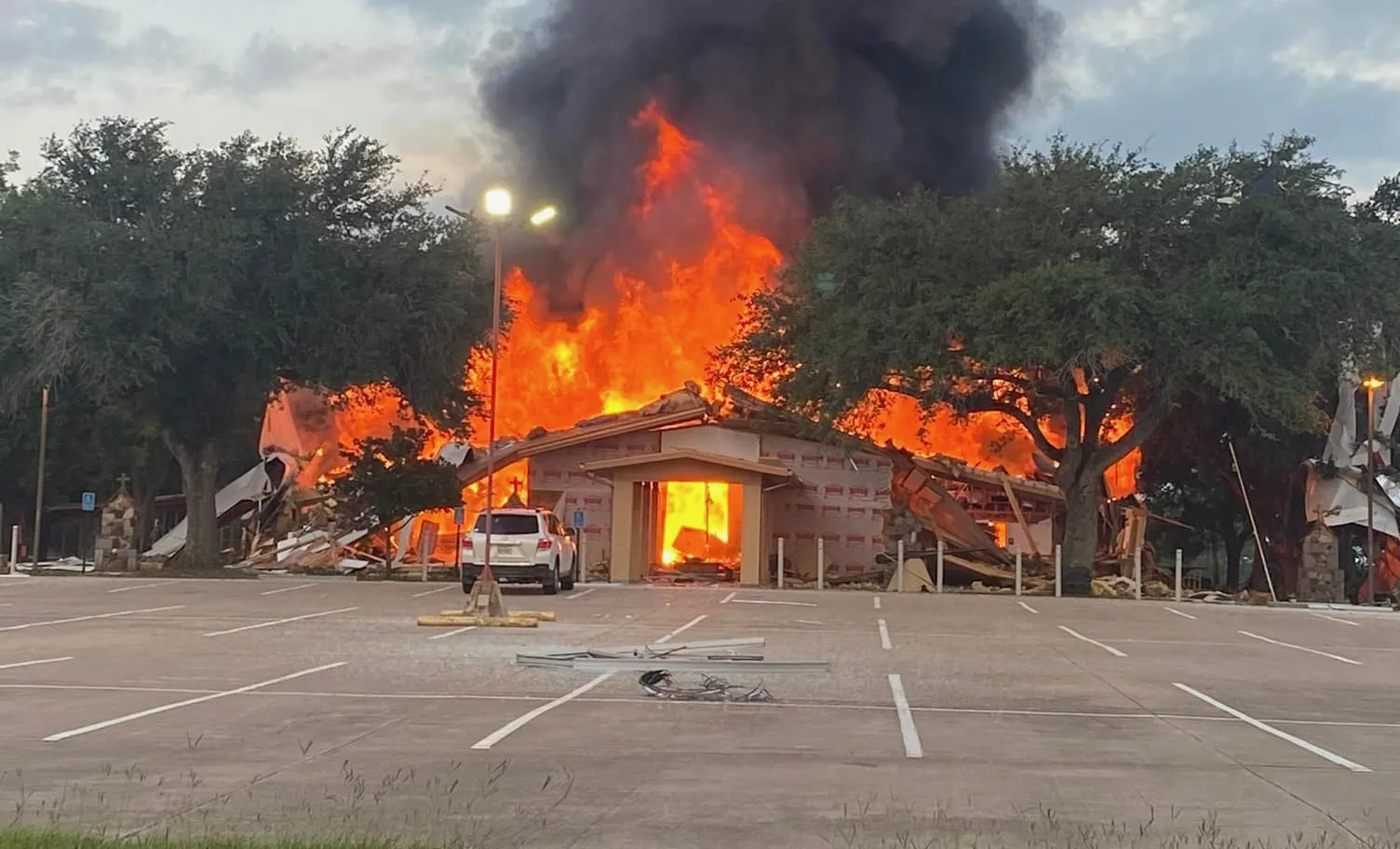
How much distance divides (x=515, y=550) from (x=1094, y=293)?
52.8 feet

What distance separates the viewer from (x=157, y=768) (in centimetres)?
941

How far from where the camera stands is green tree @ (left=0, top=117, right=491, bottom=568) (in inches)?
1470

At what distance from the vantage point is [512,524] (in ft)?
98.1

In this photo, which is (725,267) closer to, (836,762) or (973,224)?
(973,224)

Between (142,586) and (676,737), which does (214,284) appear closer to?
(142,586)

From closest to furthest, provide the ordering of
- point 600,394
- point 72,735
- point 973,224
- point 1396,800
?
point 1396,800
point 72,735
point 973,224
point 600,394

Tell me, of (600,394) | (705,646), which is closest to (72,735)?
(705,646)

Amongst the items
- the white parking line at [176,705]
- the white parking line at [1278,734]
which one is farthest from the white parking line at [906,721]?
the white parking line at [176,705]

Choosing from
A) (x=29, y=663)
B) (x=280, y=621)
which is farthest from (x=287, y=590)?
(x=29, y=663)

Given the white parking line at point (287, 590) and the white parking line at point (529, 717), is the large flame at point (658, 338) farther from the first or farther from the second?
the white parking line at point (529, 717)

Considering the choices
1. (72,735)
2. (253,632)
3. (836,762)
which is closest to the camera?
(836,762)

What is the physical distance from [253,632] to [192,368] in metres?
22.3

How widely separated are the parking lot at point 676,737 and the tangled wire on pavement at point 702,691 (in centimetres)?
21

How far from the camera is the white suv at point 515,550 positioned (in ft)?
96.6
